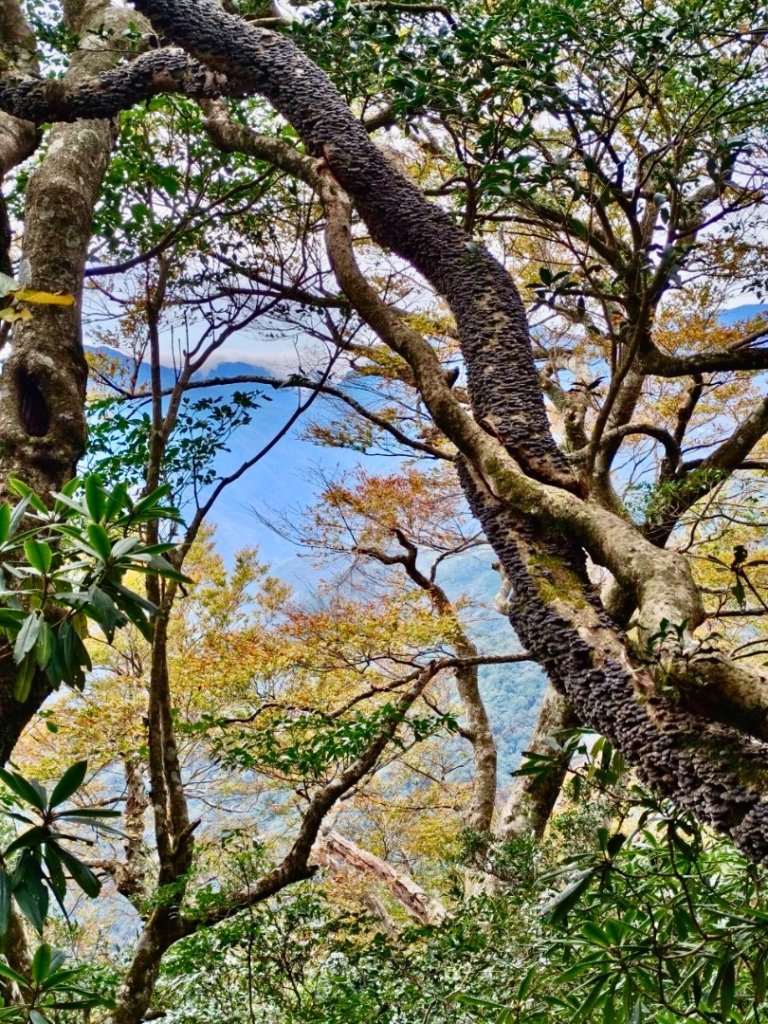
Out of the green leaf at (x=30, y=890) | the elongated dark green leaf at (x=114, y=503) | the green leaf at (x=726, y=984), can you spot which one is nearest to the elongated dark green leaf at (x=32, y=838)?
the green leaf at (x=30, y=890)

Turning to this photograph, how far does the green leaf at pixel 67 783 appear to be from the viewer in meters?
0.91

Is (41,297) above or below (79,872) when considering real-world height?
above

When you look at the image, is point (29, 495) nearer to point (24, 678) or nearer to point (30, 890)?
point (24, 678)

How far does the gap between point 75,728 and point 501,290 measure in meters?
5.00

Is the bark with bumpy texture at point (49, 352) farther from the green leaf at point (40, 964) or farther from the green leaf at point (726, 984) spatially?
the green leaf at point (726, 984)

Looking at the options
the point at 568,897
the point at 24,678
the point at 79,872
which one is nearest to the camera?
the point at 79,872

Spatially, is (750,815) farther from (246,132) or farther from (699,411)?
(699,411)

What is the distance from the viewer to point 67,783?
0.94 meters

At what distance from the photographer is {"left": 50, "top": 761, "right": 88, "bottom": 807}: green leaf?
2.98 feet

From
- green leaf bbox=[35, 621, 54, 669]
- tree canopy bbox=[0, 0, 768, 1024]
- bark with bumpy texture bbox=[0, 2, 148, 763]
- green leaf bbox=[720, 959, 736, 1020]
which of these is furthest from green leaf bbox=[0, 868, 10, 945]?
green leaf bbox=[720, 959, 736, 1020]

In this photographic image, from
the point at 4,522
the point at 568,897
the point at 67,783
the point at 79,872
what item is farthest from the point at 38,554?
the point at 568,897

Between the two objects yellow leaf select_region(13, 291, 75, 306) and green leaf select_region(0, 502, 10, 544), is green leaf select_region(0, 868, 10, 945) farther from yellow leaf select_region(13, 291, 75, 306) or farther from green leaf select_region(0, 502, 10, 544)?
yellow leaf select_region(13, 291, 75, 306)

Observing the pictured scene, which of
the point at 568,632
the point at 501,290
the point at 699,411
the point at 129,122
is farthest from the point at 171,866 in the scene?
the point at 699,411

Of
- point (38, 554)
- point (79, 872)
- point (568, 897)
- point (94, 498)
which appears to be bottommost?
point (568, 897)
